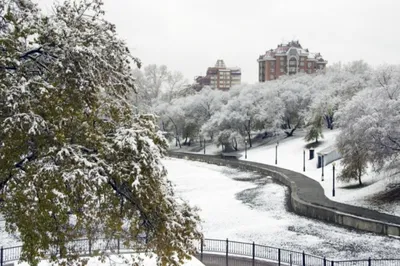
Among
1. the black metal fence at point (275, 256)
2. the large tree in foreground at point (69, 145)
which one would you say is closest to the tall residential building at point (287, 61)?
the black metal fence at point (275, 256)

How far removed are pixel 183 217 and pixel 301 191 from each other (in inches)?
999

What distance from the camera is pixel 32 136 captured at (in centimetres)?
827

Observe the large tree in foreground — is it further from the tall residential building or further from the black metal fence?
the tall residential building

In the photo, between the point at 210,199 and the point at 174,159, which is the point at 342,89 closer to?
the point at 174,159

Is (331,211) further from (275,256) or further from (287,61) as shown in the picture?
(287,61)

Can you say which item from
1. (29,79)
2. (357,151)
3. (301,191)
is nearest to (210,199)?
(301,191)

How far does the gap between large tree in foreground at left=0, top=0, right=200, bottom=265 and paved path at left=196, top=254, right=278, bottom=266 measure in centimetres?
764

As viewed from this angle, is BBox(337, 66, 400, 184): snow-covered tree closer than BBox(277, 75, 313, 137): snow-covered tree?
Yes

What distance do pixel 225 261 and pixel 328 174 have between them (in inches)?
1008

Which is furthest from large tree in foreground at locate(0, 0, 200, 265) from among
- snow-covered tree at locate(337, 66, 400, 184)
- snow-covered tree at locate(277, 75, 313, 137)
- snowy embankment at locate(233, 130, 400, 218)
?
snow-covered tree at locate(277, 75, 313, 137)

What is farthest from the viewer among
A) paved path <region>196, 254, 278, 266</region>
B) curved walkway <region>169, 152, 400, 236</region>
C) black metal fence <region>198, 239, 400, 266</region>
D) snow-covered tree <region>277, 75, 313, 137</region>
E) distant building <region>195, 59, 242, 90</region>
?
distant building <region>195, 59, 242, 90</region>

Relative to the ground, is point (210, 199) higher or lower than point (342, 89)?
lower

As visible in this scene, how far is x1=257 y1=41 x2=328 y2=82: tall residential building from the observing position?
455ft

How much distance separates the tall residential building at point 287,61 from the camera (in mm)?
138750
